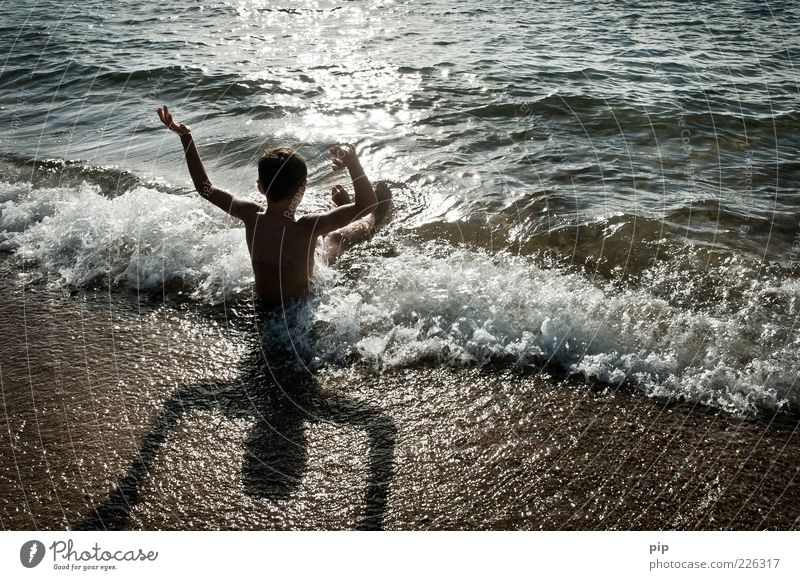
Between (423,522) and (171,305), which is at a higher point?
(171,305)

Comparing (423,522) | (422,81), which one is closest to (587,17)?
(422,81)

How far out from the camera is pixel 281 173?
4840 mm

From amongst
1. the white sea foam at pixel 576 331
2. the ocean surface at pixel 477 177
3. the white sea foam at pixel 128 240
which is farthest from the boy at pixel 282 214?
the white sea foam at pixel 128 240

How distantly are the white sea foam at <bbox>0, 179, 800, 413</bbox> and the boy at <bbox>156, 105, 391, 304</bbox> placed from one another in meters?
0.31

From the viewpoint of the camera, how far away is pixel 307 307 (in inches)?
207

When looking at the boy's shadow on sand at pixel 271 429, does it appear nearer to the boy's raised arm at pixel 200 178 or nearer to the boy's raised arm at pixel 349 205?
the boy's raised arm at pixel 349 205

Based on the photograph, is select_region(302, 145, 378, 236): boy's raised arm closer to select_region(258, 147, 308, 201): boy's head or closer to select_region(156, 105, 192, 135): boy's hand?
select_region(258, 147, 308, 201): boy's head

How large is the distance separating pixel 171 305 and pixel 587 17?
12.5 m

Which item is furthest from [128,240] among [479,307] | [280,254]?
[479,307]

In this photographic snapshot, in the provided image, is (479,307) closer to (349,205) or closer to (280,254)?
(349,205)

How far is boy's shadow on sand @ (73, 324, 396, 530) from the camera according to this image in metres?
3.48

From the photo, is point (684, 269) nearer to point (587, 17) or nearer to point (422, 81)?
point (422, 81)

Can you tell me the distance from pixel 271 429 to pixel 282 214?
1857 millimetres

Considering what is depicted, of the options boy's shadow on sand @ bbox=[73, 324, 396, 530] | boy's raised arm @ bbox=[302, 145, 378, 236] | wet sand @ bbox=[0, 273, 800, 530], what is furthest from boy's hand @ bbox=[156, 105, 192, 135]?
boy's shadow on sand @ bbox=[73, 324, 396, 530]
